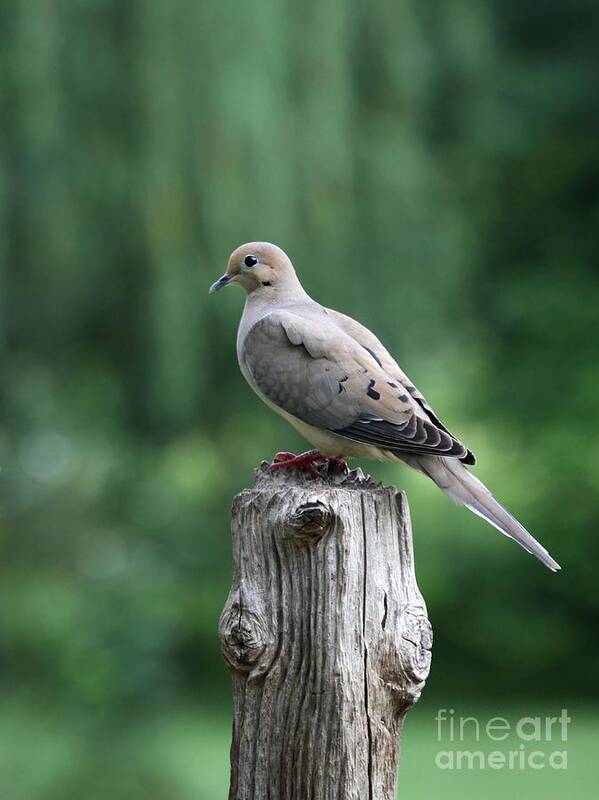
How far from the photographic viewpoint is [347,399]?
300 cm

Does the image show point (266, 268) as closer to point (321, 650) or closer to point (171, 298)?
point (321, 650)

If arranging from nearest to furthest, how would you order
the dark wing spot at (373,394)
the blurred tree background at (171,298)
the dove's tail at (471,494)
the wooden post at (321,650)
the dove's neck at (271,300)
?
the wooden post at (321,650), the dove's tail at (471,494), the dark wing spot at (373,394), the dove's neck at (271,300), the blurred tree background at (171,298)

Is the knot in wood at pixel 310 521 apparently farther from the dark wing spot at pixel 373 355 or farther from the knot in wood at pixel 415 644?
the dark wing spot at pixel 373 355

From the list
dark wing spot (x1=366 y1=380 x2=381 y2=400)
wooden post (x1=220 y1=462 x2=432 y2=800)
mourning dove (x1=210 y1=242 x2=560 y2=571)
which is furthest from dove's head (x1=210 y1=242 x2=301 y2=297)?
wooden post (x1=220 y1=462 x2=432 y2=800)

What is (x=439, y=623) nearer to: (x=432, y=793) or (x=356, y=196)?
(x=432, y=793)

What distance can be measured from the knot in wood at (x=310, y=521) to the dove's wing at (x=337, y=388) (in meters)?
0.58

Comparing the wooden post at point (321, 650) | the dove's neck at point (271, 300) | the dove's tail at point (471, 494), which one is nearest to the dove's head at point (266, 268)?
the dove's neck at point (271, 300)

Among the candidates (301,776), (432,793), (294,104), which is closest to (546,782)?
(432,793)

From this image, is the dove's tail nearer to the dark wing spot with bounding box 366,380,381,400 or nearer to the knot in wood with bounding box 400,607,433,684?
the dark wing spot with bounding box 366,380,381,400

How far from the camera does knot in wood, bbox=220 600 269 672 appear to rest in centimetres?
239

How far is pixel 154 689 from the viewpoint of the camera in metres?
6.21

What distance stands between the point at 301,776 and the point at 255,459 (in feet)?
12.3

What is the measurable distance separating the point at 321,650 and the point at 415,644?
0.18 m

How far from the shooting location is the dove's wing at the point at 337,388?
295cm
